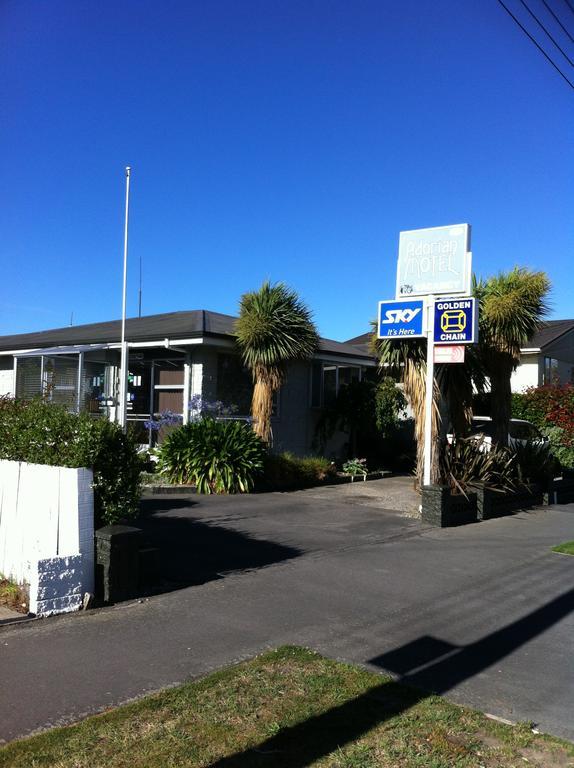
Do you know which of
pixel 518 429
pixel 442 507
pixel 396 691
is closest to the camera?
pixel 396 691

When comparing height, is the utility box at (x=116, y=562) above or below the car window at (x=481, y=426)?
below

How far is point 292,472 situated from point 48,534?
32.0 ft

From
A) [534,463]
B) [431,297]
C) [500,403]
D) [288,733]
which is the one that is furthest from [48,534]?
[534,463]

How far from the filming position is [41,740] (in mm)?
3609

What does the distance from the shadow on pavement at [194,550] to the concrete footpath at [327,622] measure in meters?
0.03

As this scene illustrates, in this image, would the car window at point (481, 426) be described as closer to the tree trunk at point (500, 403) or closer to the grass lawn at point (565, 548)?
the tree trunk at point (500, 403)

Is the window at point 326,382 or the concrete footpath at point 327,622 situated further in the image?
the window at point 326,382

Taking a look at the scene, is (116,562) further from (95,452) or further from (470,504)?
(470,504)

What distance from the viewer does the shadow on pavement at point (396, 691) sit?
3.59m

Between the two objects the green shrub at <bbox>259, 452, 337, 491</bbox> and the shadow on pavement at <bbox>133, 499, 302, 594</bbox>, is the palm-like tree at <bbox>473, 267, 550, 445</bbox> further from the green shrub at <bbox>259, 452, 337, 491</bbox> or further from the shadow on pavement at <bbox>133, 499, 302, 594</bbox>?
the shadow on pavement at <bbox>133, 499, 302, 594</bbox>

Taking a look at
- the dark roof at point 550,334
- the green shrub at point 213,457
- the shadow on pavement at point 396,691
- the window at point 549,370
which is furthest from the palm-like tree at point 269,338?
the window at point 549,370

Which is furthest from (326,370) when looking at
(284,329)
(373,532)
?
(373,532)

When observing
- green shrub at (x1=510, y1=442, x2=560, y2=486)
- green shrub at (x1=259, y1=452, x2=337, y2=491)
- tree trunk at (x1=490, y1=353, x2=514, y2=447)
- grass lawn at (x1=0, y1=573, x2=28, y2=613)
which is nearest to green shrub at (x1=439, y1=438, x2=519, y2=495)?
green shrub at (x1=510, y1=442, x2=560, y2=486)

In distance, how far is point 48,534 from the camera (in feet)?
20.1
